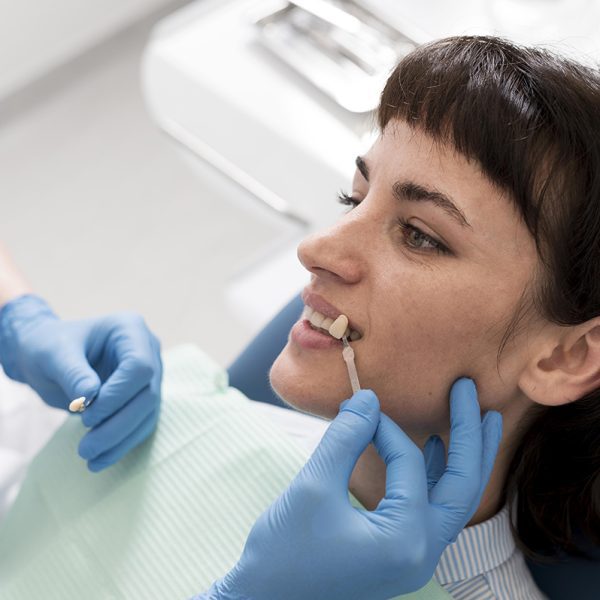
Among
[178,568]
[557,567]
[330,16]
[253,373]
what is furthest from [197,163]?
[557,567]

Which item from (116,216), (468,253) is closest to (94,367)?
(468,253)

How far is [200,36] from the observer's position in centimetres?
203

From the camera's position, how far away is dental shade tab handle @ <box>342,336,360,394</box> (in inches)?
49.5

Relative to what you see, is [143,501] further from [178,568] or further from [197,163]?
[197,163]

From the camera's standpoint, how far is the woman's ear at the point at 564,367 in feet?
4.12

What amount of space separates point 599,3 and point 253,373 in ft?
3.54

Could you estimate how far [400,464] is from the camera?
119 centimetres

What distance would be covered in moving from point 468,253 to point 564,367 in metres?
0.20

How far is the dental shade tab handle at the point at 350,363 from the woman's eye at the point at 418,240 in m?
0.14

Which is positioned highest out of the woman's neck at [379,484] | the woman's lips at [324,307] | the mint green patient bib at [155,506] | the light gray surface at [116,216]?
the woman's lips at [324,307]

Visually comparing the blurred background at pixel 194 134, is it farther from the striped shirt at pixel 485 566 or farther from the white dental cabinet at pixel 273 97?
the striped shirt at pixel 485 566

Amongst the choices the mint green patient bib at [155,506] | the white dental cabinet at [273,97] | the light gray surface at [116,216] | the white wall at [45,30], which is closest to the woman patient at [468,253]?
the mint green patient bib at [155,506]

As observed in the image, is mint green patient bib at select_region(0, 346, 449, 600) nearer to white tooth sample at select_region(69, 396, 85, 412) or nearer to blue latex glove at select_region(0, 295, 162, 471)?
blue latex glove at select_region(0, 295, 162, 471)

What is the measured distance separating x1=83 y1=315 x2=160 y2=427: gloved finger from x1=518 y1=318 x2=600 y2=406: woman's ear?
57 centimetres
